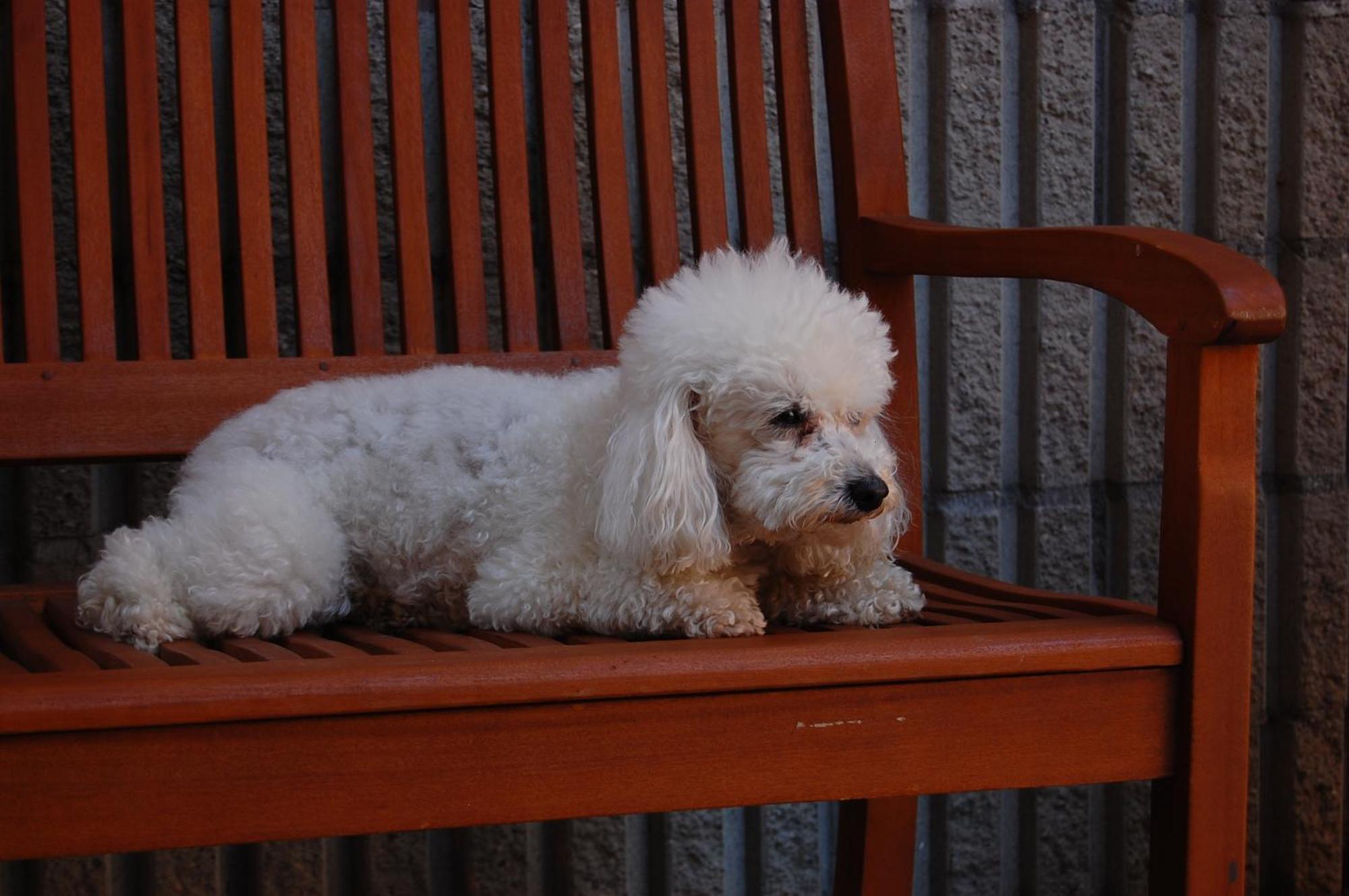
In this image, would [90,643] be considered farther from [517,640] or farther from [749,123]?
[749,123]

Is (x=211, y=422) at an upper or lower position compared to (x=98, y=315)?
lower

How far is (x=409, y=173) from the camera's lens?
71.6 inches

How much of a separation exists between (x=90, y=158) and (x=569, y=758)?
976 mm

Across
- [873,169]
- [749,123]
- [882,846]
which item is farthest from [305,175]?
[882,846]

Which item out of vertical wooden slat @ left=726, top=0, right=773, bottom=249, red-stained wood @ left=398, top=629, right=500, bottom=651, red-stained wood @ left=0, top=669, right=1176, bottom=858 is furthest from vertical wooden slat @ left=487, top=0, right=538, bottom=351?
red-stained wood @ left=0, top=669, right=1176, bottom=858

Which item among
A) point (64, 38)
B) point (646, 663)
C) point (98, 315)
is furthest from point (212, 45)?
point (646, 663)

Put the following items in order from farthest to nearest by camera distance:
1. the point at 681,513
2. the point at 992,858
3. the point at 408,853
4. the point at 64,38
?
the point at 992,858, the point at 408,853, the point at 64,38, the point at 681,513

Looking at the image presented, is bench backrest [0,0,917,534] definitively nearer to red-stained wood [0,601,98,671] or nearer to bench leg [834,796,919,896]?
red-stained wood [0,601,98,671]

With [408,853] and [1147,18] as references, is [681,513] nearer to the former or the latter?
[408,853]

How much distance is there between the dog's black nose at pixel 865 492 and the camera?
130cm

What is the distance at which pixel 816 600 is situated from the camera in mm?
1423

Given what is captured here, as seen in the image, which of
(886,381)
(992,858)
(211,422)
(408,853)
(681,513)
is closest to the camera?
(681,513)

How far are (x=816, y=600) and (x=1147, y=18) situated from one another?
1.20 meters

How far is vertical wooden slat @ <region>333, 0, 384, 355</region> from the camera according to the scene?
180 cm
